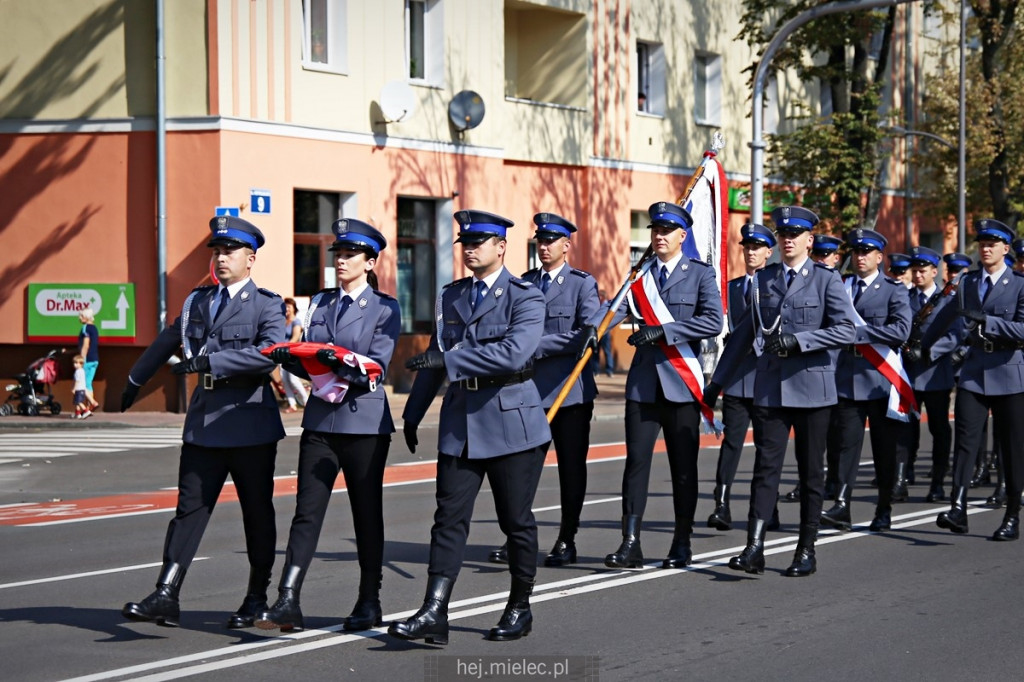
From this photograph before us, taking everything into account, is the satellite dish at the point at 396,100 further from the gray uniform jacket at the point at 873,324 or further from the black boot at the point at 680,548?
the black boot at the point at 680,548

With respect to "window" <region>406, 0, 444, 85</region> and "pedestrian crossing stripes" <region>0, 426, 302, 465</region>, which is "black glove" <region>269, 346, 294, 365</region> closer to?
"pedestrian crossing stripes" <region>0, 426, 302, 465</region>

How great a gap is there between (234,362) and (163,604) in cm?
120

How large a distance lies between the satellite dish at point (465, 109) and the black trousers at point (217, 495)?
1921 cm

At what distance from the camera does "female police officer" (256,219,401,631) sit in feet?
24.7

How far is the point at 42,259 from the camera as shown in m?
23.9

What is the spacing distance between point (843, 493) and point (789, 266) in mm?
2516

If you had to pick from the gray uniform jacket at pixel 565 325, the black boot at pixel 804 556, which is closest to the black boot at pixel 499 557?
the gray uniform jacket at pixel 565 325

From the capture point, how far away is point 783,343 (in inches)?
362

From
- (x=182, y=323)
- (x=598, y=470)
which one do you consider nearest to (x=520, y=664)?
(x=182, y=323)

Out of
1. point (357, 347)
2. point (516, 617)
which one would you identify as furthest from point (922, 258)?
point (357, 347)

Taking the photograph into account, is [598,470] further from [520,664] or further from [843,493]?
[520,664]

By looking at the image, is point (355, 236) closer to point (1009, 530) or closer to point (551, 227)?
point (551, 227)

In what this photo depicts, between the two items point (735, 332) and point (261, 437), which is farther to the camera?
point (735, 332)

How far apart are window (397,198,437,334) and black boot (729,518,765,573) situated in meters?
17.6
